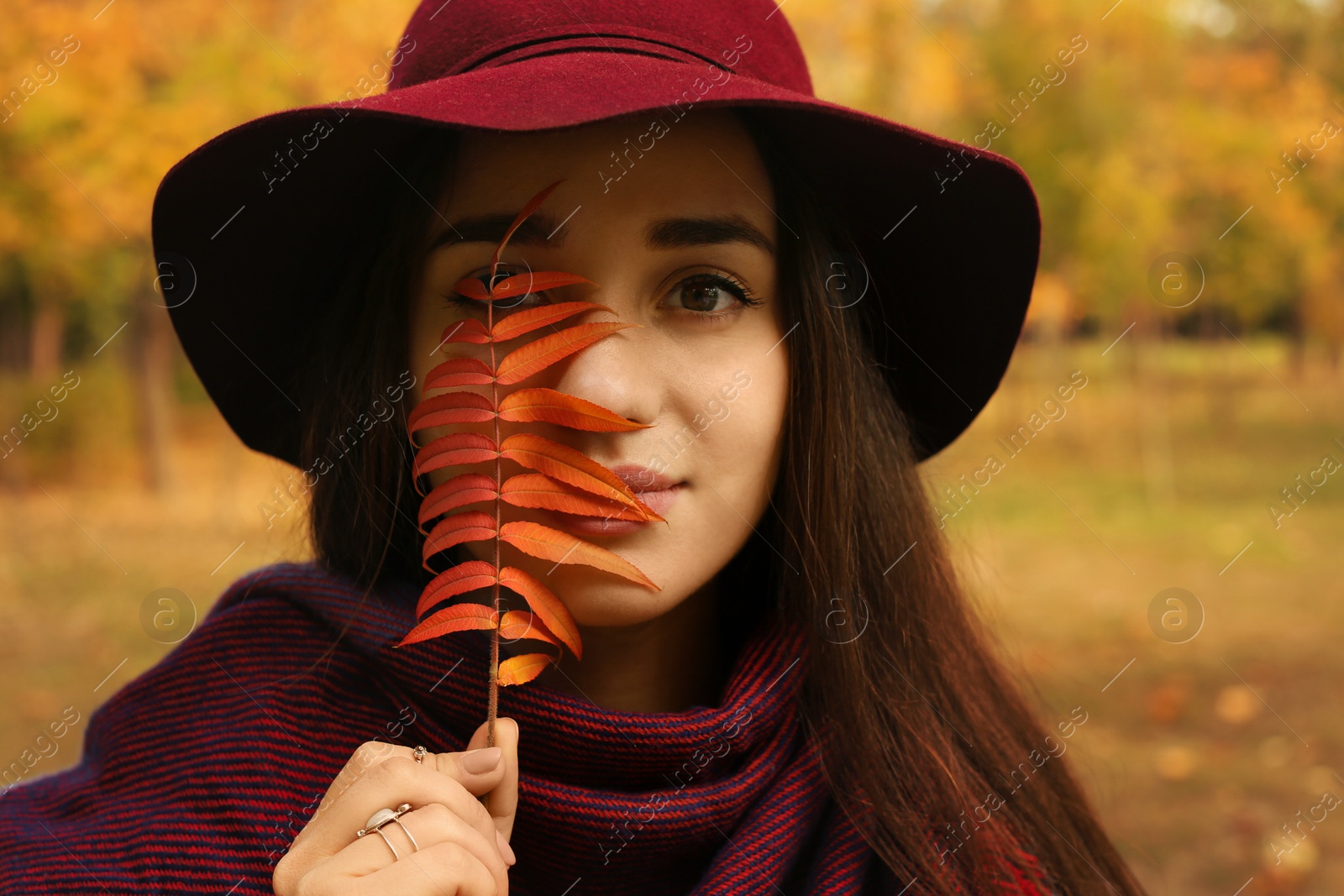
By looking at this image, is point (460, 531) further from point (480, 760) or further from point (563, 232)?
point (563, 232)

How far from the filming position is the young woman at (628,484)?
176 cm

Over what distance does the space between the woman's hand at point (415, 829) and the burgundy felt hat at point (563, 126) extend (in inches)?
34.2

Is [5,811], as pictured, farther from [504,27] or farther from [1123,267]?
[1123,267]

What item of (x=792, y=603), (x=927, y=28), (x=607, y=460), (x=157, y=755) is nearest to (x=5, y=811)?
(x=157, y=755)

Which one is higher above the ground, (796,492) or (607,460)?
(607,460)

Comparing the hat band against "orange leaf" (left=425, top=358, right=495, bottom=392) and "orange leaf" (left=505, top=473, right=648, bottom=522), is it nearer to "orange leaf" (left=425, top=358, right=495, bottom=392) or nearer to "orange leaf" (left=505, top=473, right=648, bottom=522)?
"orange leaf" (left=425, top=358, right=495, bottom=392)

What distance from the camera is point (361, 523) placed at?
2.10 m

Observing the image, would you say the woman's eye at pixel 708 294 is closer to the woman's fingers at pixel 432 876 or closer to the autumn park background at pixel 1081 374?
the woman's fingers at pixel 432 876

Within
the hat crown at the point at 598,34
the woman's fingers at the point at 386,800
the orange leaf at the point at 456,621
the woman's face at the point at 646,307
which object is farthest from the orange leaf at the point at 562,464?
the hat crown at the point at 598,34

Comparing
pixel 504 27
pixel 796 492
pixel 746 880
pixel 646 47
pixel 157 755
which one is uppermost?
pixel 504 27

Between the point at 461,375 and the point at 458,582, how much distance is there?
0.30m

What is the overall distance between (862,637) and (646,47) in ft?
3.80

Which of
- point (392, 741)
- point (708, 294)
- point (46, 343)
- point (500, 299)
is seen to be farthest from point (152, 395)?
point (708, 294)

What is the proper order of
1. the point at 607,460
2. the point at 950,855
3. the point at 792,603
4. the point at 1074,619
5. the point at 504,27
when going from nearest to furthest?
the point at 607,460 < the point at 504,27 < the point at 950,855 < the point at 792,603 < the point at 1074,619
